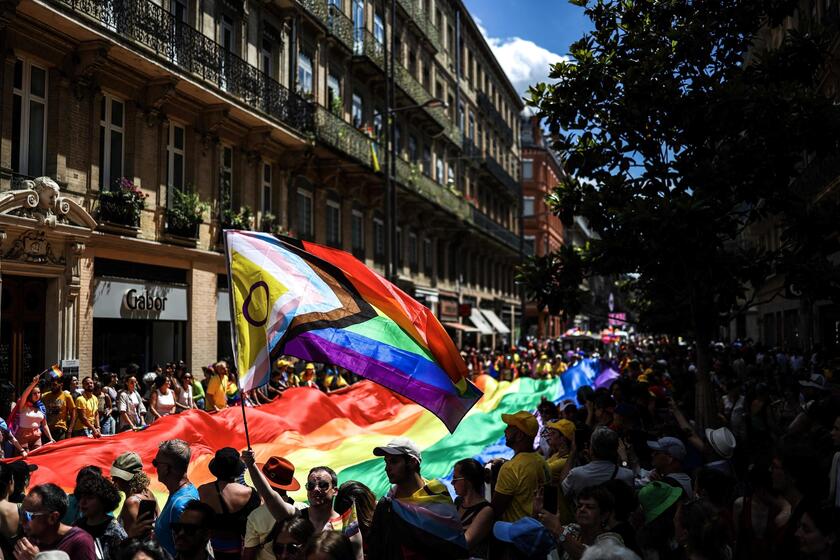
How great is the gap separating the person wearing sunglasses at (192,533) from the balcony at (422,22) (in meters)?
29.8

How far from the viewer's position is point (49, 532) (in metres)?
4.50

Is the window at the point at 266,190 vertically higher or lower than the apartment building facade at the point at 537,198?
lower

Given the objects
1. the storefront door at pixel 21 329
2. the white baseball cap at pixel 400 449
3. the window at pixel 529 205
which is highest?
the window at pixel 529 205

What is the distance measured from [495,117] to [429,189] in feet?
63.7

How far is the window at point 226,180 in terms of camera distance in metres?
19.5

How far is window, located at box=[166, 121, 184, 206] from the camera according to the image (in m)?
17.8

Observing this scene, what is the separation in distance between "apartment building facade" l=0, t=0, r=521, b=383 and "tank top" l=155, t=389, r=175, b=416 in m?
2.45

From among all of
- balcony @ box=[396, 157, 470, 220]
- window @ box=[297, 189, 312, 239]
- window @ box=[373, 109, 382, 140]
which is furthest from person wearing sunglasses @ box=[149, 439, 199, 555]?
balcony @ box=[396, 157, 470, 220]

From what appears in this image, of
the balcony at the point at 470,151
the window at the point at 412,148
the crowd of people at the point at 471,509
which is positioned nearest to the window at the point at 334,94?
the window at the point at 412,148

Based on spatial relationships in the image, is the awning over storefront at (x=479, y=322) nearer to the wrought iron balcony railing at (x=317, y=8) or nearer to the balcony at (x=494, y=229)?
the balcony at (x=494, y=229)

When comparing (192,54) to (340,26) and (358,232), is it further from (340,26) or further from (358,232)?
(358,232)

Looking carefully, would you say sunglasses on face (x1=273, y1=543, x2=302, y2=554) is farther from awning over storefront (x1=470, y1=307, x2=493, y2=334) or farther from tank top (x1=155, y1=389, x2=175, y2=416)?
awning over storefront (x1=470, y1=307, x2=493, y2=334)

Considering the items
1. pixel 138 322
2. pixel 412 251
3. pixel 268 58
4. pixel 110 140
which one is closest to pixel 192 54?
pixel 110 140

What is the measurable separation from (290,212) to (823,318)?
1749 cm
